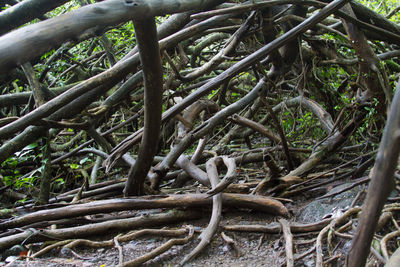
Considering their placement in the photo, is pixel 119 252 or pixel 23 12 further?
pixel 119 252

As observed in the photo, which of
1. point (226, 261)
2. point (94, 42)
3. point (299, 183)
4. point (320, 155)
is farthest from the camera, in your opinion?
point (94, 42)

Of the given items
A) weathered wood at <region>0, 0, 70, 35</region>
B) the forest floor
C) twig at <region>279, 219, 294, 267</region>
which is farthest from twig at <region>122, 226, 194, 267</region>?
weathered wood at <region>0, 0, 70, 35</region>

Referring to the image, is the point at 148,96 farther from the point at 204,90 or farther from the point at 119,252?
the point at 119,252

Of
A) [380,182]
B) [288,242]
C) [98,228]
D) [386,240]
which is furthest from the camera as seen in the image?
[98,228]

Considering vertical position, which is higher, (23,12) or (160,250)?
(23,12)

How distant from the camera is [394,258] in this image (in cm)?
99

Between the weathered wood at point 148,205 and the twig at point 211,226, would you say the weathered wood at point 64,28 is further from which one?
the weathered wood at point 148,205

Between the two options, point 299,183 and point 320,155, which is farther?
point 320,155

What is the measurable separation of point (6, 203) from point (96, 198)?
4.10 feet

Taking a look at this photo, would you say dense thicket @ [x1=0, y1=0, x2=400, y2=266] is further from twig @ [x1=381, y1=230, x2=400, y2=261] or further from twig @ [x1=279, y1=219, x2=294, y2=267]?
twig @ [x1=381, y1=230, x2=400, y2=261]

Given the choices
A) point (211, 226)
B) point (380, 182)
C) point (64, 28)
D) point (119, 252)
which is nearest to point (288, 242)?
point (211, 226)

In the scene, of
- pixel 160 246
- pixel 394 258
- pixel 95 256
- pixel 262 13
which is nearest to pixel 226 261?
pixel 160 246

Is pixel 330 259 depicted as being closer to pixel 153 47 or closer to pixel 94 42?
pixel 153 47

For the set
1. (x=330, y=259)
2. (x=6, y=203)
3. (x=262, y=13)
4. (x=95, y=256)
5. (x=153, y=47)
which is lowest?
(x=6, y=203)
